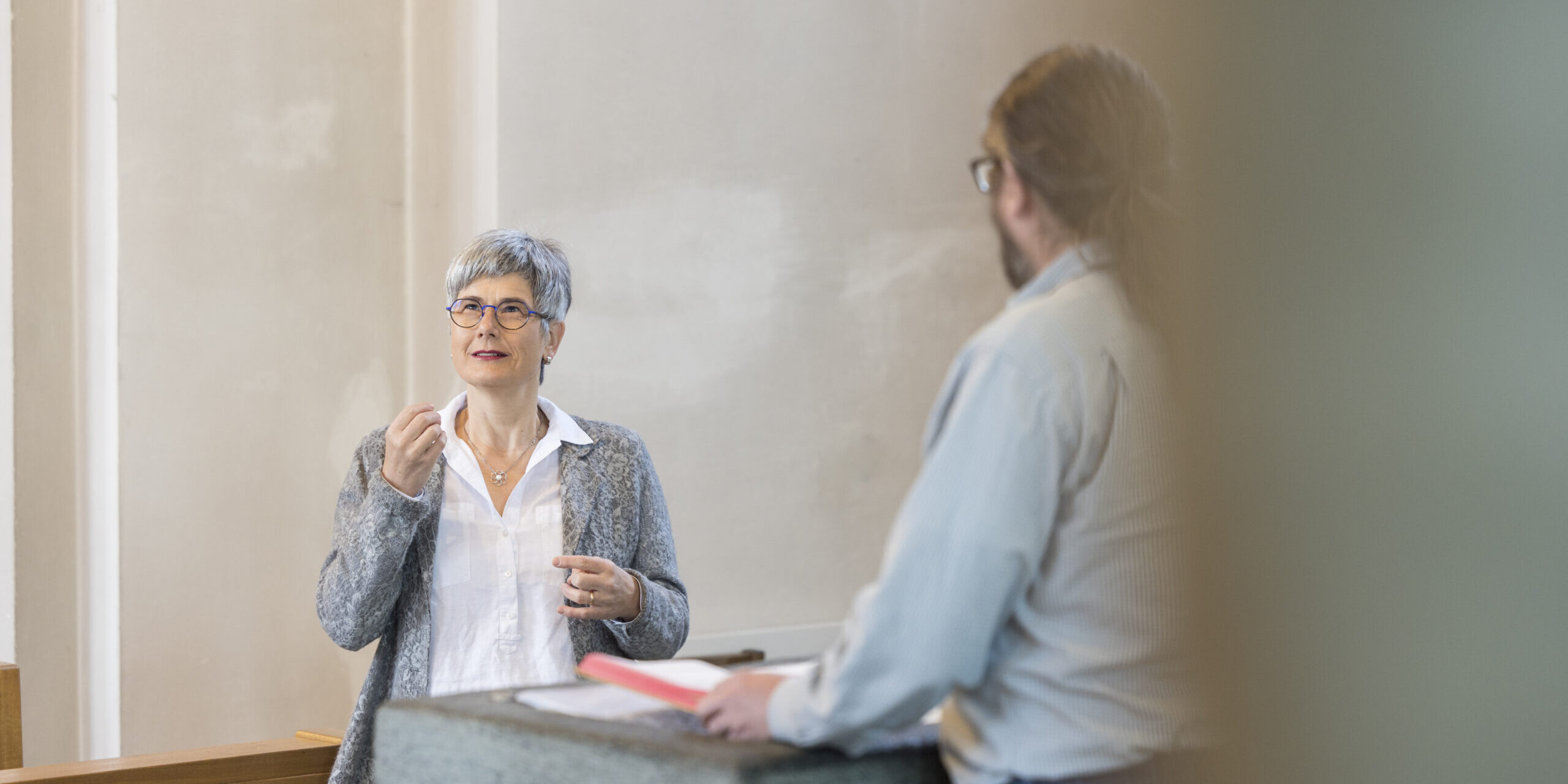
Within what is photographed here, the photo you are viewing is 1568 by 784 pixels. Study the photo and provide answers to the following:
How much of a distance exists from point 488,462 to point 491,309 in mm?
278

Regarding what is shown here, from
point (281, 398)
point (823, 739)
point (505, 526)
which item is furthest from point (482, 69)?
point (823, 739)

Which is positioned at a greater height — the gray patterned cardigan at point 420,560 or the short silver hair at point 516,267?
the short silver hair at point 516,267

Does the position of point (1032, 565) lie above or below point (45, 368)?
below

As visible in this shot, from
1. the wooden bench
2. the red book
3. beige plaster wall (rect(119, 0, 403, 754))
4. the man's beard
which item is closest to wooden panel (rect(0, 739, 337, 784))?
the wooden bench

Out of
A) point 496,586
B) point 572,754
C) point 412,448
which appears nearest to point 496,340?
point 412,448

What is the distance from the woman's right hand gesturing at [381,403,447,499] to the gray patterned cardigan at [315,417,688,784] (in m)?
0.02

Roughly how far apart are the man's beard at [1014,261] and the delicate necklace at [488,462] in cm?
150

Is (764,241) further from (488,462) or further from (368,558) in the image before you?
(368,558)

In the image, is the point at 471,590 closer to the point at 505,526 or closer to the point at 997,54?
the point at 505,526

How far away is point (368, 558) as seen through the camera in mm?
2234

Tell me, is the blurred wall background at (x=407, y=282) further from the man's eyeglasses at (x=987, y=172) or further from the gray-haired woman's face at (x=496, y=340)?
the man's eyeglasses at (x=987, y=172)

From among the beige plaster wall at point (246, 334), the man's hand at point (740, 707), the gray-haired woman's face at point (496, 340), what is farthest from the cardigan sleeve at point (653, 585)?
the beige plaster wall at point (246, 334)

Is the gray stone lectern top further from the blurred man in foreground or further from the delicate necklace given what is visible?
the delicate necklace

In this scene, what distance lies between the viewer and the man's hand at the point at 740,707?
114 centimetres
